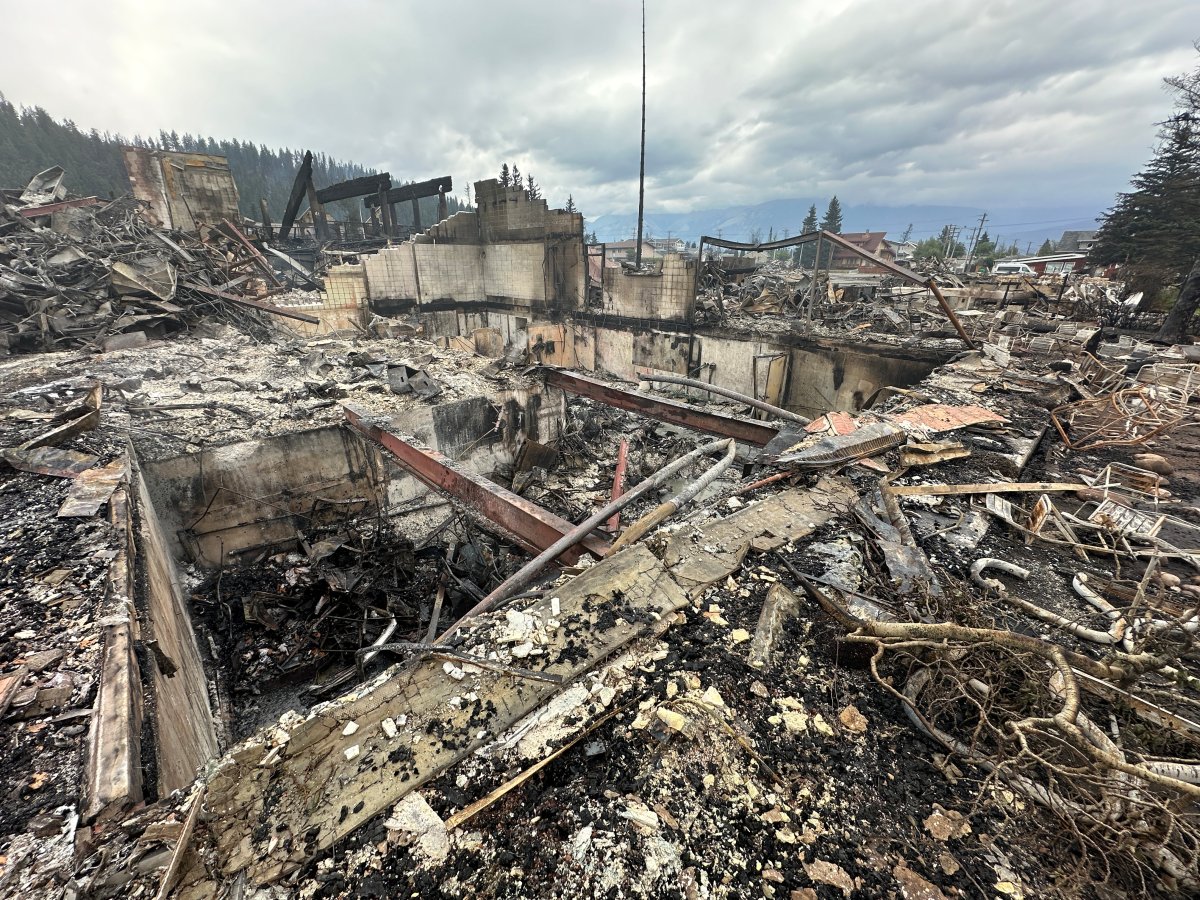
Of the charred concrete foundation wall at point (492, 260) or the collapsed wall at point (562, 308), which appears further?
the charred concrete foundation wall at point (492, 260)

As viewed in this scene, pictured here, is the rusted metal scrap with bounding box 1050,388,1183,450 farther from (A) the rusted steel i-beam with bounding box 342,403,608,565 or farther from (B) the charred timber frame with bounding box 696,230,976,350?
(A) the rusted steel i-beam with bounding box 342,403,608,565

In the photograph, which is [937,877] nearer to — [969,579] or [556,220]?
[969,579]

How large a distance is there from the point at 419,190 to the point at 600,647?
17.7m

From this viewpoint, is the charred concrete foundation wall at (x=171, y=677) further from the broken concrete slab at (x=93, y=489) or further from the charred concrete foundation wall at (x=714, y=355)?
the charred concrete foundation wall at (x=714, y=355)

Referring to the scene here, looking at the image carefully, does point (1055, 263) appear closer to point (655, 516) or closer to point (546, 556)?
point (655, 516)

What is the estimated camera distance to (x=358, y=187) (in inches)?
640

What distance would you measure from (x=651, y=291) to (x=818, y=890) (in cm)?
1214

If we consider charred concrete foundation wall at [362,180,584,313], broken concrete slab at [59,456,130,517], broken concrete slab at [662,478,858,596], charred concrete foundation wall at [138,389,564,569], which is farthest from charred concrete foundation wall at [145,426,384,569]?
charred concrete foundation wall at [362,180,584,313]

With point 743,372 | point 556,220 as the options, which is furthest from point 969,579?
point 556,220

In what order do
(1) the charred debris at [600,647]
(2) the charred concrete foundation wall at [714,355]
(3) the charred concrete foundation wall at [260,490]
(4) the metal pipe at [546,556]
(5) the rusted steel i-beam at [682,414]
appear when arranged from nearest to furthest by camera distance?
(1) the charred debris at [600,647] → (4) the metal pipe at [546,556] → (5) the rusted steel i-beam at [682,414] → (3) the charred concrete foundation wall at [260,490] → (2) the charred concrete foundation wall at [714,355]

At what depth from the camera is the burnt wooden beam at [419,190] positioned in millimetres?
14711

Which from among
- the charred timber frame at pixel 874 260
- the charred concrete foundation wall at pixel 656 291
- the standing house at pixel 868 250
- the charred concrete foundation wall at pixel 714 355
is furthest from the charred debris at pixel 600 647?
the standing house at pixel 868 250

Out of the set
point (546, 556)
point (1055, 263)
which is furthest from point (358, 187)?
point (1055, 263)

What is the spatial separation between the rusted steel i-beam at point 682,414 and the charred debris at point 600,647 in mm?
57
